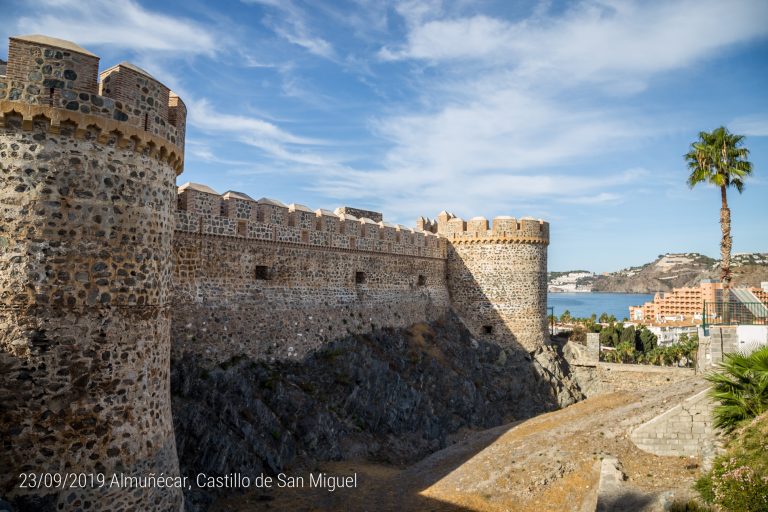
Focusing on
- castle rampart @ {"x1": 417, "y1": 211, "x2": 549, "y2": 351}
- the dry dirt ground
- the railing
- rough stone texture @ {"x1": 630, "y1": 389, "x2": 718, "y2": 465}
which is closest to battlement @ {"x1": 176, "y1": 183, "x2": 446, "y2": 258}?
castle rampart @ {"x1": 417, "y1": 211, "x2": 549, "y2": 351}

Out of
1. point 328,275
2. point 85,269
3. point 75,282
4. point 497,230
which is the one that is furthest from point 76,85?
point 497,230

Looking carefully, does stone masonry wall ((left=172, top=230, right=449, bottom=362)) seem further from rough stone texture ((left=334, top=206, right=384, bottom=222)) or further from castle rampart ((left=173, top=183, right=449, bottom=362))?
rough stone texture ((left=334, top=206, right=384, bottom=222))

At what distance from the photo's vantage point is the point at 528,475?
42.0 feet

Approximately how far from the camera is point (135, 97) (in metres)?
7.18

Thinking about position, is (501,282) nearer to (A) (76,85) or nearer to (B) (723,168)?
(B) (723,168)

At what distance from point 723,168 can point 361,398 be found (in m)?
17.1

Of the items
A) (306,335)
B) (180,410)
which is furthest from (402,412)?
(180,410)

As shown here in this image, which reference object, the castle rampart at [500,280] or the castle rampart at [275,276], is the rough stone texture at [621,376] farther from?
the castle rampart at [275,276]

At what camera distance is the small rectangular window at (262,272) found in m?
16.7

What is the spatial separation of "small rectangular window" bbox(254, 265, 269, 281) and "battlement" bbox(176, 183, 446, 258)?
934 mm

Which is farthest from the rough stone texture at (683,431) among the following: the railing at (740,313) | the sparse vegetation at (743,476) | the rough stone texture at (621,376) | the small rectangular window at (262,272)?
the rough stone texture at (621,376)

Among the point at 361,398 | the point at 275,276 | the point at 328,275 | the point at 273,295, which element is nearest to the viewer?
the point at 273,295

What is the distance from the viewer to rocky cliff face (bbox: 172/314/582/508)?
13.4 m

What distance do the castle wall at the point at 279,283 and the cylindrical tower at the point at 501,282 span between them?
4.41 meters
